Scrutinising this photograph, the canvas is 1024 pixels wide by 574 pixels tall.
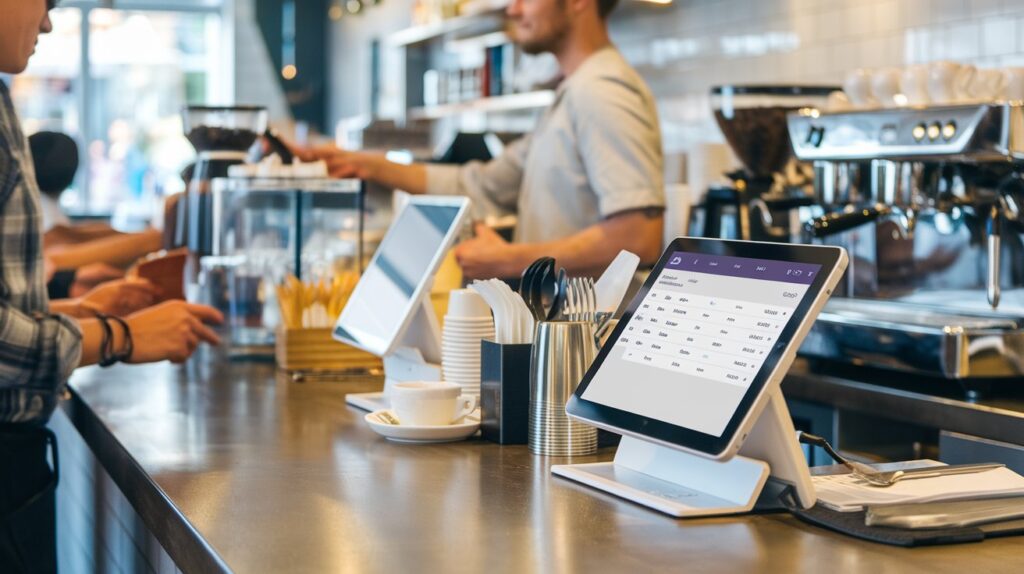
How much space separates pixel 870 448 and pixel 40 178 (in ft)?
8.78

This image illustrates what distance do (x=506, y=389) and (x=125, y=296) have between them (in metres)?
1.31

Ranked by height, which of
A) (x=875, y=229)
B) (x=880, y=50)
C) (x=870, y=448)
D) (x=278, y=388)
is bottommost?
(x=870, y=448)

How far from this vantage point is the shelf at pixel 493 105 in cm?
609

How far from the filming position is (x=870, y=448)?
8.58 ft

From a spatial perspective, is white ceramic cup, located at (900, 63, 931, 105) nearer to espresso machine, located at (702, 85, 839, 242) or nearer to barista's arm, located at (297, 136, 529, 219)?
espresso machine, located at (702, 85, 839, 242)

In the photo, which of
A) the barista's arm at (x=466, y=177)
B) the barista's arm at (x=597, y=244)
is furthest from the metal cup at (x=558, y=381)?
the barista's arm at (x=466, y=177)

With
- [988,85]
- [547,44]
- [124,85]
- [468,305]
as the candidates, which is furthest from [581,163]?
[124,85]

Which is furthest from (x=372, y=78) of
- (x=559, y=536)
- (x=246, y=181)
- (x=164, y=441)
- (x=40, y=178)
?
(x=559, y=536)

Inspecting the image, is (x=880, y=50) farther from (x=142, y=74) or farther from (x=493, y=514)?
(x=142, y=74)

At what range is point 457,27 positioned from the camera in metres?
6.87

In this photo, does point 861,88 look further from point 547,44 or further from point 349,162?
point 349,162

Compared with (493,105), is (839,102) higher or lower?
lower

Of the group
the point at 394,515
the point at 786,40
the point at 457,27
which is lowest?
the point at 394,515

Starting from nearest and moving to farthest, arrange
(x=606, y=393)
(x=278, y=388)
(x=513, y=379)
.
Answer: (x=606, y=393) → (x=513, y=379) → (x=278, y=388)
